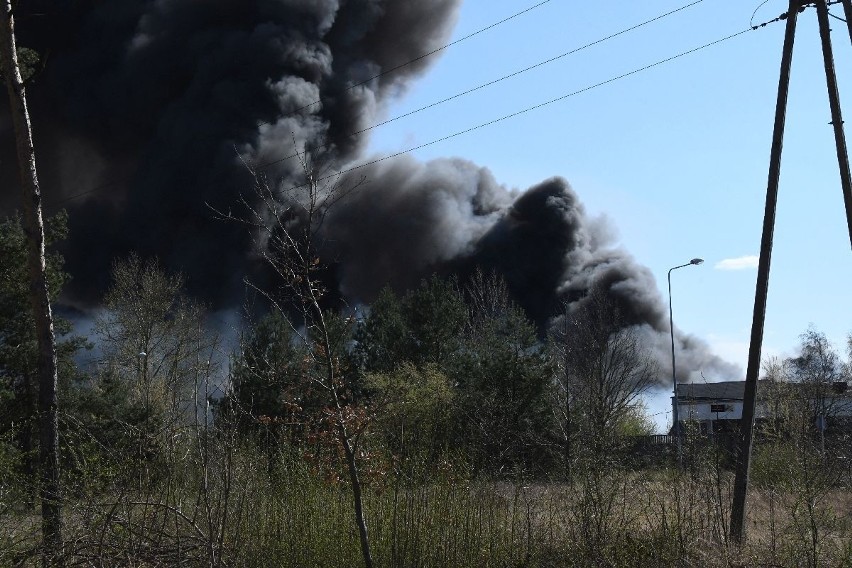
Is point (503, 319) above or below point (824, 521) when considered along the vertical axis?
above

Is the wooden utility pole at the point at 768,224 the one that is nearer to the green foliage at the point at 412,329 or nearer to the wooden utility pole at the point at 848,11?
the wooden utility pole at the point at 848,11

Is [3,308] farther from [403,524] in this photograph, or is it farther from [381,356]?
[403,524]

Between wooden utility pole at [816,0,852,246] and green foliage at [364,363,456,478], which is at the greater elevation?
wooden utility pole at [816,0,852,246]

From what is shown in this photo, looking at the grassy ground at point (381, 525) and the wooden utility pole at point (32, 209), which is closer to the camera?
the grassy ground at point (381, 525)

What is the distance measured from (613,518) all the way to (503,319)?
2356 centimetres

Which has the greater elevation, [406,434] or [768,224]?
[768,224]

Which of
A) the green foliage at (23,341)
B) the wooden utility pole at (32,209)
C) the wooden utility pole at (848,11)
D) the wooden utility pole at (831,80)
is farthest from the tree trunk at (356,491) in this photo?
the green foliage at (23,341)

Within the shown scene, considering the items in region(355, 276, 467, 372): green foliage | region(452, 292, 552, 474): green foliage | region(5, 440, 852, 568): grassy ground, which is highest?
region(355, 276, 467, 372): green foliage

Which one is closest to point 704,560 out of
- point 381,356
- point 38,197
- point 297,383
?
point 297,383

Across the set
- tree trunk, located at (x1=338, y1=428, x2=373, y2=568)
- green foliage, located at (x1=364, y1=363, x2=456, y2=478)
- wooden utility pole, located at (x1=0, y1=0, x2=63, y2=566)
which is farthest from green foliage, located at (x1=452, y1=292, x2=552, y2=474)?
tree trunk, located at (x1=338, y1=428, x2=373, y2=568)

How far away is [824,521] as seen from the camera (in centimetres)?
1008

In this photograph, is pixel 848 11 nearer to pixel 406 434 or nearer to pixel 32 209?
pixel 406 434

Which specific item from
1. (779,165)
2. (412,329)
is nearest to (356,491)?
(779,165)

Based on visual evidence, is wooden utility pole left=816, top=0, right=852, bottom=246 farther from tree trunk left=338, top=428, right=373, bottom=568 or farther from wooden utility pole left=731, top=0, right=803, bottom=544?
tree trunk left=338, top=428, right=373, bottom=568
